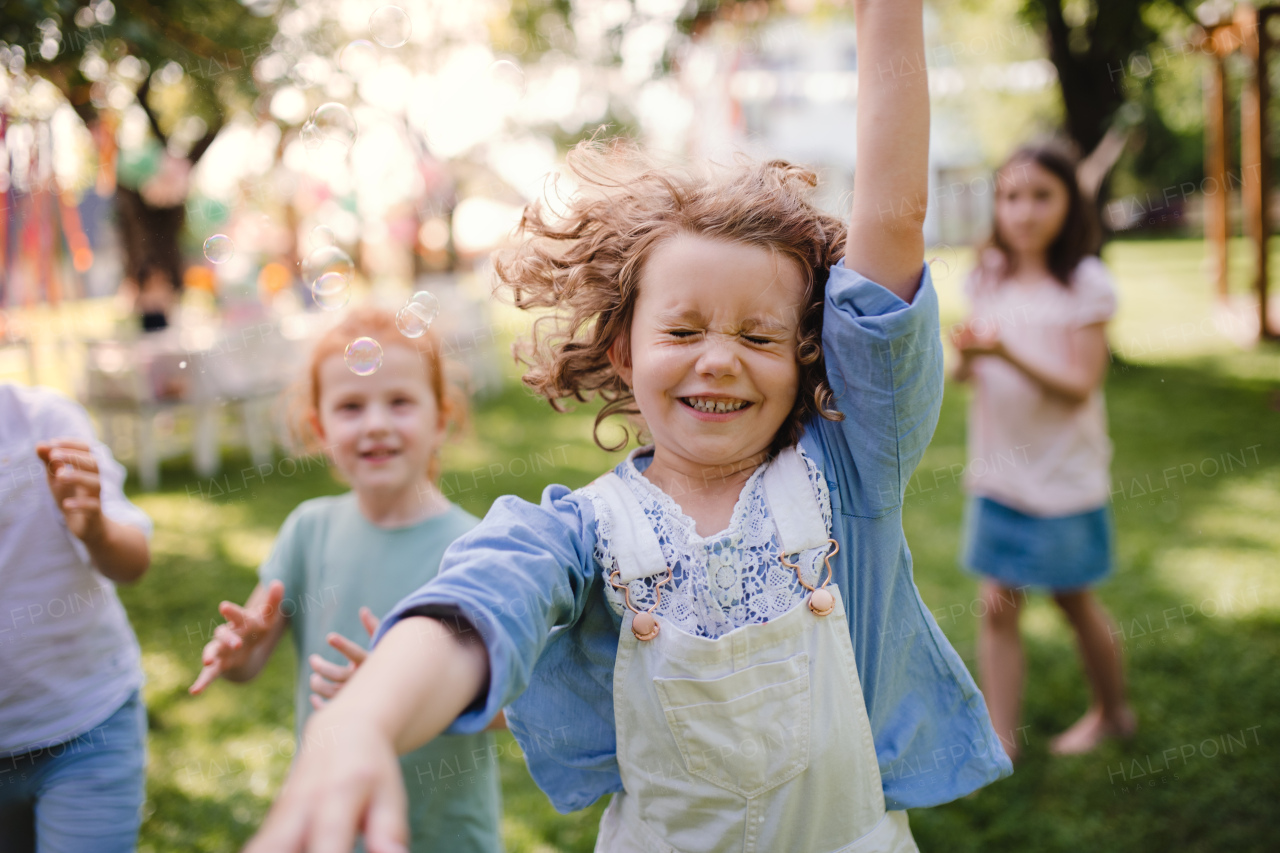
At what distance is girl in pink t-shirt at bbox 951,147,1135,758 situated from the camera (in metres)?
2.88

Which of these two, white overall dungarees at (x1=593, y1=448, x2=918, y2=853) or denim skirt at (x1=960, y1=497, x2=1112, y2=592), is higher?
white overall dungarees at (x1=593, y1=448, x2=918, y2=853)

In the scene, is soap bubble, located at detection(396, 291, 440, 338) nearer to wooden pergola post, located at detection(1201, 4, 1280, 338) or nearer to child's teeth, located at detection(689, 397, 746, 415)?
child's teeth, located at detection(689, 397, 746, 415)

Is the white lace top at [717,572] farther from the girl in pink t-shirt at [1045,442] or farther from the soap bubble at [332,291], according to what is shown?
the girl in pink t-shirt at [1045,442]

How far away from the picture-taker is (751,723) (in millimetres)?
1156

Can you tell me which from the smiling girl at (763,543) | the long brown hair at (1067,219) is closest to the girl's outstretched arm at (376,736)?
the smiling girl at (763,543)

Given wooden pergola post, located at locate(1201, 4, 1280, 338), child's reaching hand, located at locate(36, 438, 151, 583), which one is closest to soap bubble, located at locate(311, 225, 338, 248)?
child's reaching hand, located at locate(36, 438, 151, 583)

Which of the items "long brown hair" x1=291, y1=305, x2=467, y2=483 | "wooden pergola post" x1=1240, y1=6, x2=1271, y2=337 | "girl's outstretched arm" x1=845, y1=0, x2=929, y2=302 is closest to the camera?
"girl's outstretched arm" x1=845, y1=0, x2=929, y2=302

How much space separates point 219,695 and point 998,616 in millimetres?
3040

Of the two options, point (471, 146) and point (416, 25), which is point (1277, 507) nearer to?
point (416, 25)

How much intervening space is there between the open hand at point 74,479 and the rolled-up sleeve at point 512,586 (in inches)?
39.3

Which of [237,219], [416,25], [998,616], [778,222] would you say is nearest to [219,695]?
[998,616]

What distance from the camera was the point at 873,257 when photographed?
1.14 meters

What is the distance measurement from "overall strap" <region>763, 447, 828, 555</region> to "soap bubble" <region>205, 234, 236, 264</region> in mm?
1672

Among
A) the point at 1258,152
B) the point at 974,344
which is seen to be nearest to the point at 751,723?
the point at 974,344
